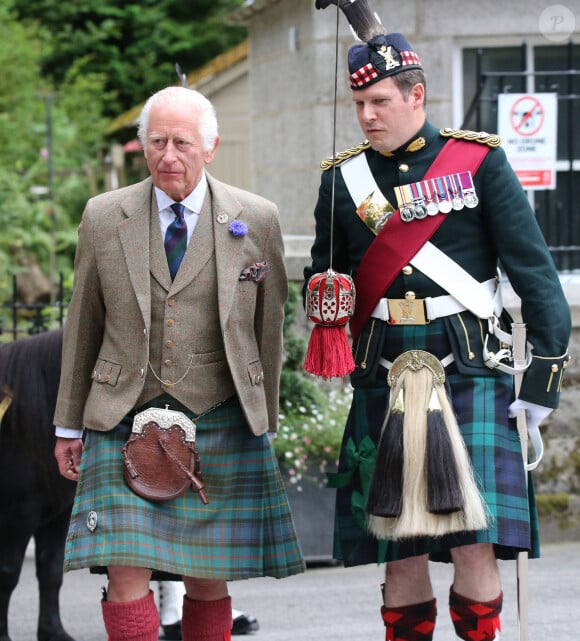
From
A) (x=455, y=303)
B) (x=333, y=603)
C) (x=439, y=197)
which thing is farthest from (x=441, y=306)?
(x=333, y=603)

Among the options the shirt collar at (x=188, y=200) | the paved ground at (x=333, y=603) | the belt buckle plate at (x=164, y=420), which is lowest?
the paved ground at (x=333, y=603)

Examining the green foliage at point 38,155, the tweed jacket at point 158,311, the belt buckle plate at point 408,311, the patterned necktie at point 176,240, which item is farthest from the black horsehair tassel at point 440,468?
the green foliage at point 38,155

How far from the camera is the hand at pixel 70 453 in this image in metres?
4.12

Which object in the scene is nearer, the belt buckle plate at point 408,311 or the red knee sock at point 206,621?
the belt buckle plate at point 408,311

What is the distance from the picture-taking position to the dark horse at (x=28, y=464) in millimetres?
5141

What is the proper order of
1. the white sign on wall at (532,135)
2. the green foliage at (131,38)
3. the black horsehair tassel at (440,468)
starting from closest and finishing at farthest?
the black horsehair tassel at (440,468) → the white sign on wall at (532,135) → the green foliage at (131,38)

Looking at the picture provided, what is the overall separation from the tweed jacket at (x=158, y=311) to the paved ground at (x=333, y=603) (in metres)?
1.82

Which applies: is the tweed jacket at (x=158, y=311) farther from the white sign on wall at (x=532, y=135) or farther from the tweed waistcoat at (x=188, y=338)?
the white sign on wall at (x=532, y=135)

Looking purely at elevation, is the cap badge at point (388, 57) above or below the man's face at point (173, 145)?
above

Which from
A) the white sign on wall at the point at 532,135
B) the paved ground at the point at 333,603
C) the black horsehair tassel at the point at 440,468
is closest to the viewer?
the black horsehair tassel at the point at 440,468

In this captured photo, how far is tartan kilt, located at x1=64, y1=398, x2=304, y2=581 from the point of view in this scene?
3.89m

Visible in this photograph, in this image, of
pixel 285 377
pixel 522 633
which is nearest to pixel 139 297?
pixel 522 633

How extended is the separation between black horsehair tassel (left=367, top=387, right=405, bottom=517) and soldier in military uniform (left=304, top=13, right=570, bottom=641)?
9cm

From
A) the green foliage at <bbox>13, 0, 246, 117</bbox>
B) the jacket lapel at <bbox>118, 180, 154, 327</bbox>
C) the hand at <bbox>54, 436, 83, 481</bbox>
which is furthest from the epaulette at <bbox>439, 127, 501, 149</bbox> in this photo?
the green foliage at <bbox>13, 0, 246, 117</bbox>
